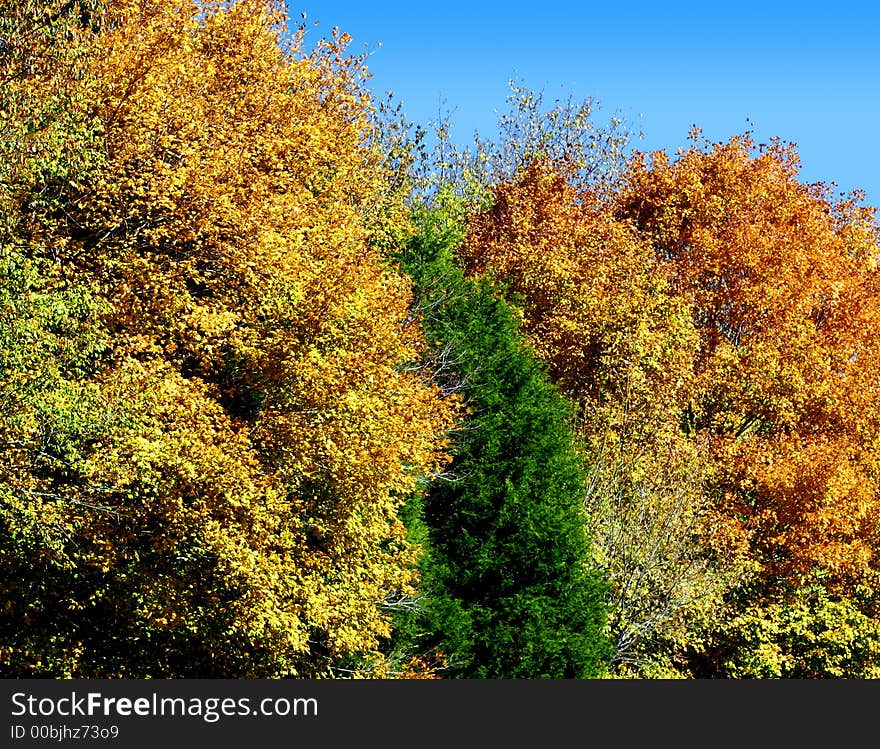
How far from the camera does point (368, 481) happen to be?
1070 inches

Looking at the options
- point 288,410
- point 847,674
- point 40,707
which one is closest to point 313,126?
point 288,410

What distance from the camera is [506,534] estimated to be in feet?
112

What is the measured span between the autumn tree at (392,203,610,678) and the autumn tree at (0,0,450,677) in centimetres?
364

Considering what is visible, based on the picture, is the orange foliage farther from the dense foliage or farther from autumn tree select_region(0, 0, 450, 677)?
autumn tree select_region(0, 0, 450, 677)

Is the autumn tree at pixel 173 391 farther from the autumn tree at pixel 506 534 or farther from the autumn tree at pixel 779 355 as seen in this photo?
the autumn tree at pixel 779 355

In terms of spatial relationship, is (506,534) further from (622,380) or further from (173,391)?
(173,391)

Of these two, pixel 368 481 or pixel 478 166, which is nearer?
pixel 368 481

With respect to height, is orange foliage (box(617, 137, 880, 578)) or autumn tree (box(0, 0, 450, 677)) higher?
orange foliage (box(617, 137, 880, 578))

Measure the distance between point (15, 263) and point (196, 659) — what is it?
355 inches

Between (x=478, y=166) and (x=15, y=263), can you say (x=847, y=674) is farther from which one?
(x=478, y=166)

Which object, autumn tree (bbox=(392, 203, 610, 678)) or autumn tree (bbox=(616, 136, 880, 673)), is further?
autumn tree (bbox=(616, 136, 880, 673))

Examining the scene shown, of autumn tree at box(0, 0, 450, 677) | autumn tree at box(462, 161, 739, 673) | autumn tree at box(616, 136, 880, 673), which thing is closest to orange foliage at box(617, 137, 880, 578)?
autumn tree at box(616, 136, 880, 673)

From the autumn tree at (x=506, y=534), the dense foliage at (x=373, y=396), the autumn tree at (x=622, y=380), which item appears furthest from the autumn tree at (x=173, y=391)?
the autumn tree at (x=622, y=380)

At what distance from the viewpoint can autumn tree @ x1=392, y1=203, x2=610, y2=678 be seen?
105 ft
